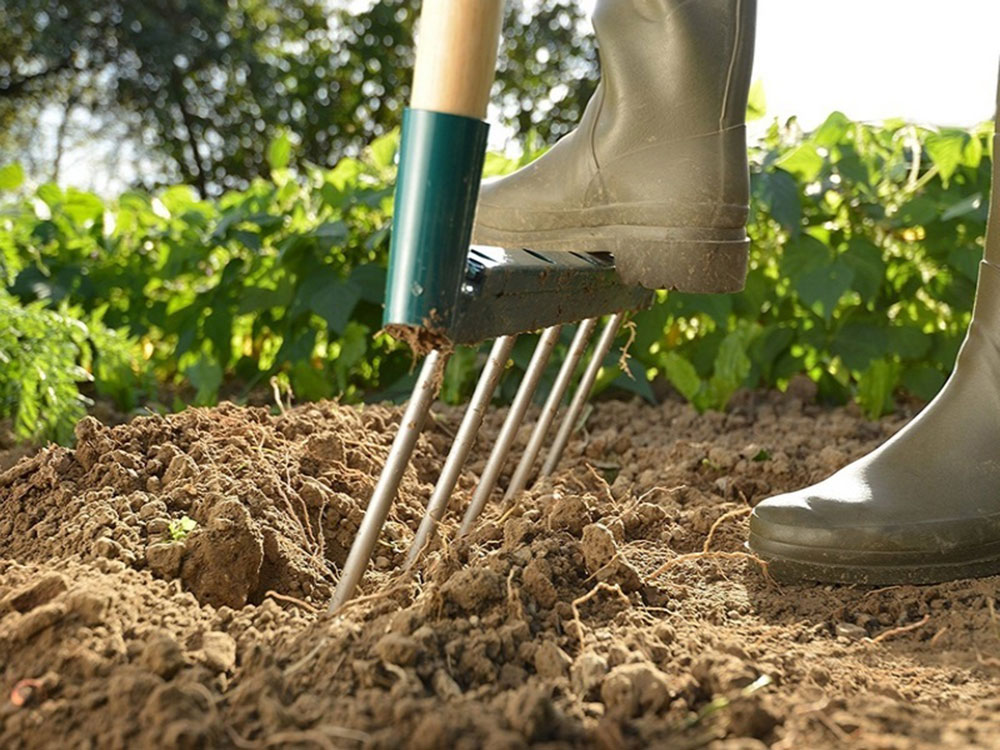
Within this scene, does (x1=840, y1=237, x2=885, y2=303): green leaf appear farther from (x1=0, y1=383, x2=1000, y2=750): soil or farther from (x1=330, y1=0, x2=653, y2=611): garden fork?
(x1=330, y1=0, x2=653, y2=611): garden fork

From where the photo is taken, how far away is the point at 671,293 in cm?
278

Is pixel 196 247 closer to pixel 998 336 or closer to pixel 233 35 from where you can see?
pixel 998 336

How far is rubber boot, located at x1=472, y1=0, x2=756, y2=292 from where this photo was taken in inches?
60.6

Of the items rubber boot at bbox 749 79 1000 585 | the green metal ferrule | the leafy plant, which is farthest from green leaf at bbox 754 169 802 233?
the green metal ferrule

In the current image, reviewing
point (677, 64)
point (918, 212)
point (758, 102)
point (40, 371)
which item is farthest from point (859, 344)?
point (40, 371)

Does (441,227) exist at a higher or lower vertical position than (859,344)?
higher

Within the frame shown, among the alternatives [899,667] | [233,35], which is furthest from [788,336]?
[233,35]

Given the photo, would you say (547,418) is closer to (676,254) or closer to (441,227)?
(676,254)

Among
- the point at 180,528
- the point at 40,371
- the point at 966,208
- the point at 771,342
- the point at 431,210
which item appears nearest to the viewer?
the point at 431,210

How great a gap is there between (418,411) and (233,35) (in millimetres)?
11094

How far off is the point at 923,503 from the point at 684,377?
136 cm

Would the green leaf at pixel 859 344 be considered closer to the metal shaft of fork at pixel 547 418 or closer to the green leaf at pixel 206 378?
the metal shaft of fork at pixel 547 418

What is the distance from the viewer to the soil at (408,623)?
3.13ft

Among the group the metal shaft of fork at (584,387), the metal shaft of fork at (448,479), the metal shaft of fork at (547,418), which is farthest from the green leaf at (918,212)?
the metal shaft of fork at (448,479)
